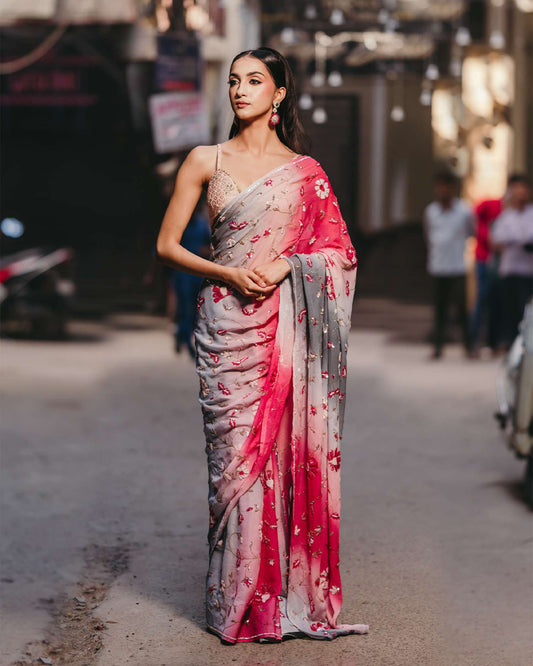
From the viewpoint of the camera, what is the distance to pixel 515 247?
41.7 ft

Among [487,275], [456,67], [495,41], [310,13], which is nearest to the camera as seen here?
[487,275]

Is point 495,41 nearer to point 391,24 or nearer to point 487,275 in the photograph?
point 391,24

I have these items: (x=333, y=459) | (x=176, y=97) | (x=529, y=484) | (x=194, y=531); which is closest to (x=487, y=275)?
(x=176, y=97)

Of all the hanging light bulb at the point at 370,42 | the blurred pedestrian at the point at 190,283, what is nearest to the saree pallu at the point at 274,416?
the blurred pedestrian at the point at 190,283

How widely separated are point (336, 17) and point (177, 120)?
88.7 inches

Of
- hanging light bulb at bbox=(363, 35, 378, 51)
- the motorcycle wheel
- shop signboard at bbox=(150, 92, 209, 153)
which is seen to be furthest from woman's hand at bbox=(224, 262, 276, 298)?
hanging light bulb at bbox=(363, 35, 378, 51)

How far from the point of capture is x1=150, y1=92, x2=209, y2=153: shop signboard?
14.3 m

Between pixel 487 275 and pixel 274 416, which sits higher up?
pixel 274 416

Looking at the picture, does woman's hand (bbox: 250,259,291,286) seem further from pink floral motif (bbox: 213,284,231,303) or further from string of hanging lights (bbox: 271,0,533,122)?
string of hanging lights (bbox: 271,0,533,122)

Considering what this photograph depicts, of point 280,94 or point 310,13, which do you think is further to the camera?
point 310,13

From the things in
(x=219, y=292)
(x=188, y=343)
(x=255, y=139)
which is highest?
(x=255, y=139)

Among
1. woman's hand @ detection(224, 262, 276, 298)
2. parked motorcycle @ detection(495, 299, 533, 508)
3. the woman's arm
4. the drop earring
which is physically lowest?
parked motorcycle @ detection(495, 299, 533, 508)

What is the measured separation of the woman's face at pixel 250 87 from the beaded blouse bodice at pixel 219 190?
0.20m

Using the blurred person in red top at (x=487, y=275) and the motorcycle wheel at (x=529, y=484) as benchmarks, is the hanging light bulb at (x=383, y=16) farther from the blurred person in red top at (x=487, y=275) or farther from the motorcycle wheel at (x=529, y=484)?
the motorcycle wheel at (x=529, y=484)
